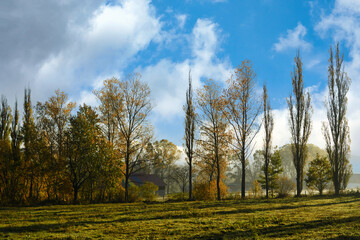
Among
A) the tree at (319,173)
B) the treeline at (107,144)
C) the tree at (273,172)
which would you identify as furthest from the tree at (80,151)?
the tree at (319,173)

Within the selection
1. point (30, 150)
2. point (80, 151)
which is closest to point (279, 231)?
point (80, 151)

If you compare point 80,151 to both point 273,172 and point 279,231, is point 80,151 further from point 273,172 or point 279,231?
point 273,172

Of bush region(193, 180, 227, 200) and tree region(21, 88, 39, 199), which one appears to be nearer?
tree region(21, 88, 39, 199)

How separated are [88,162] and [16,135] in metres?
7.86

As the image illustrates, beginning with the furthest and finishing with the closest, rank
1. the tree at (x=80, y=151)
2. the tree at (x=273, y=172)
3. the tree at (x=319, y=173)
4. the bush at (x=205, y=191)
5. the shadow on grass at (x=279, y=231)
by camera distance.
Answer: the tree at (x=273, y=172)
the tree at (x=319, y=173)
the bush at (x=205, y=191)
the tree at (x=80, y=151)
the shadow on grass at (x=279, y=231)

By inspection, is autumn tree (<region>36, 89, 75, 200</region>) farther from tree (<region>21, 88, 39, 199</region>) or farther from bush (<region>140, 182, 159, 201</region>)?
bush (<region>140, 182, 159, 201</region>)

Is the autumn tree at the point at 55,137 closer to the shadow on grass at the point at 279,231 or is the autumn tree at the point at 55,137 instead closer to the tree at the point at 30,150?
the tree at the point at 30,150

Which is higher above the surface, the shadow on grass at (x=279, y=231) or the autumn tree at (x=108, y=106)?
the autumn tree at (x=108, y=106)

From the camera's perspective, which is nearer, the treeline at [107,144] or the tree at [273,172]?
the treeline at [107,144]

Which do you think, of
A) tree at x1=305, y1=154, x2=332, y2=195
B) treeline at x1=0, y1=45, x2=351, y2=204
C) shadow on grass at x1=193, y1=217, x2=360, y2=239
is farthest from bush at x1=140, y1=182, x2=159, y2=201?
shadow on grass at x1=193, y1=217, x2=360, y2=239

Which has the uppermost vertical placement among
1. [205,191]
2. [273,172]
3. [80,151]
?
[80,151]

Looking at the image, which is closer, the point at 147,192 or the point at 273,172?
the point at 147,192

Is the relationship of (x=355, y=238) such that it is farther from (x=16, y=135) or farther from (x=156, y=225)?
(x=16, y=135)

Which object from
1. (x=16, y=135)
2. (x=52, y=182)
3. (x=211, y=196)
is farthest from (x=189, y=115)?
(x=16, y=135)
